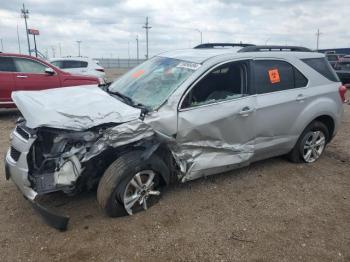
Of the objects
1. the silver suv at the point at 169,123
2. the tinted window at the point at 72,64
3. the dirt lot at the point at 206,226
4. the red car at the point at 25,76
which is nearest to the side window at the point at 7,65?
the red car at the point at 25,76

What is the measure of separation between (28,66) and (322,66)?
7.13 metres

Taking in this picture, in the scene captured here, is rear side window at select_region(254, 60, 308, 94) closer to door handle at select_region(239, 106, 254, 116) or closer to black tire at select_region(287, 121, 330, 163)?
door handle at select_region(239, 106, 254, 116)

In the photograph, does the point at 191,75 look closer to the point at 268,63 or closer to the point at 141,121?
the point at 141,121

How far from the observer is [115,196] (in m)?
3.39

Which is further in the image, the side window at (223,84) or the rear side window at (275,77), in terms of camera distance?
the rear side window at (275,77)

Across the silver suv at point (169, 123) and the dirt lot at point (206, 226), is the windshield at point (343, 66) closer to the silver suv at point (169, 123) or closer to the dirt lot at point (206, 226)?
the silver suv at point (169, 123)

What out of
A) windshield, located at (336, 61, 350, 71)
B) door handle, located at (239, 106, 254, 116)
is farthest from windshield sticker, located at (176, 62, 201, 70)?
windshield, located at (336, 61, 350, 71)

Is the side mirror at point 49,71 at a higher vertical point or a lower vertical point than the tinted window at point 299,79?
lower

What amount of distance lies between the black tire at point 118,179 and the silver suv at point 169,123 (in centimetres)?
1

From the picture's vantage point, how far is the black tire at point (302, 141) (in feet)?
16.6

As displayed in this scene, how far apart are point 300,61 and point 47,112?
3544mm

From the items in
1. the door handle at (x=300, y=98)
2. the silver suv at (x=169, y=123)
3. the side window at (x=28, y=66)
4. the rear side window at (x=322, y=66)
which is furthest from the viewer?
the side window at (x=28, y=66)

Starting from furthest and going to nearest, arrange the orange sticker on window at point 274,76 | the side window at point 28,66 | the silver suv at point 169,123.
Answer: the side window at point 28,66
the orange sticker on window at point 274,76
the silver suv at point 169,123

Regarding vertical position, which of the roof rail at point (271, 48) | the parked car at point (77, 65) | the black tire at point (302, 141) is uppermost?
the roof rail at point (271, 48)
